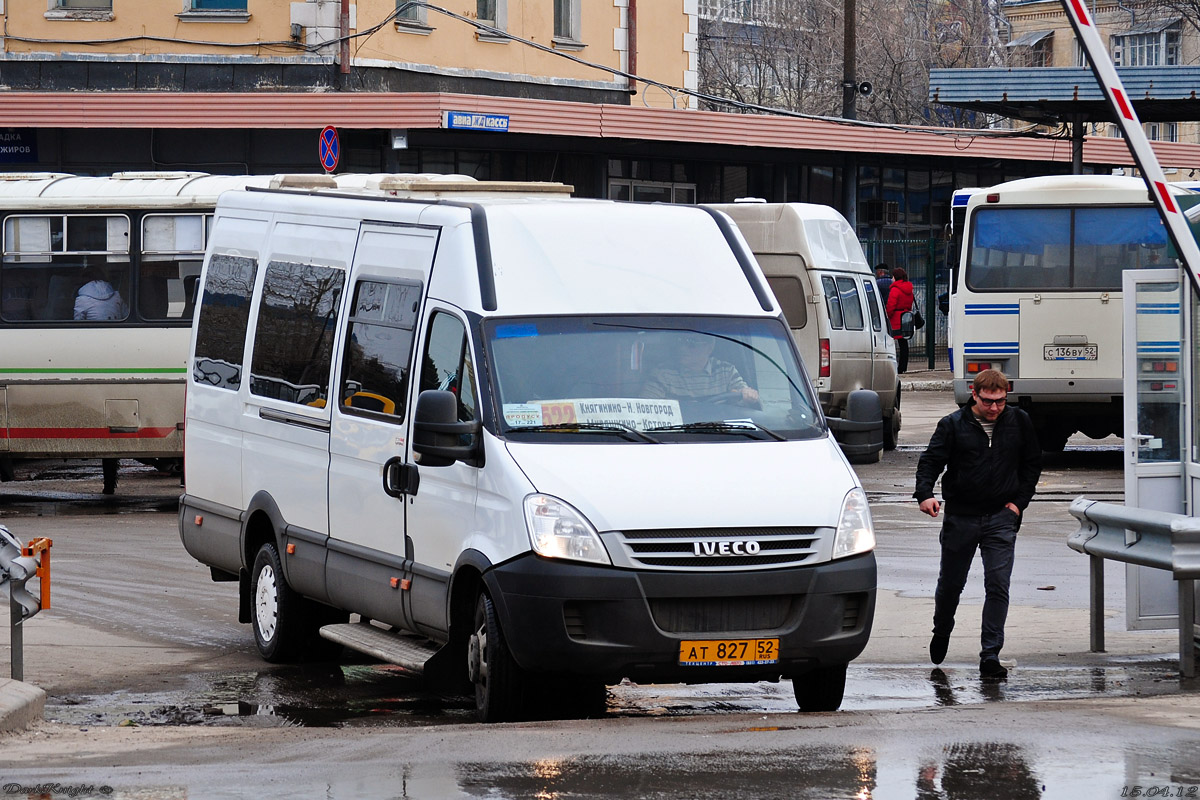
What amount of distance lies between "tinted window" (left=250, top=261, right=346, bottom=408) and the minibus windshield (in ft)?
5.49

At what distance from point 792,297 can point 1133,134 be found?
38.4 feet

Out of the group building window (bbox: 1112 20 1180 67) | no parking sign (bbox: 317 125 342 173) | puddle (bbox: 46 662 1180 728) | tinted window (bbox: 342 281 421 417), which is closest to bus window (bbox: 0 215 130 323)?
no parking sign (bbox: 317 125 342 173)

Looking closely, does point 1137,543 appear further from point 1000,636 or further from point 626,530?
point 626,530

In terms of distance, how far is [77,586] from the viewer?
41.5ft

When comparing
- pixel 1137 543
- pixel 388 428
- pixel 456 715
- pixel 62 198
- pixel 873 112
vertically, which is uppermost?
pixel 873 112

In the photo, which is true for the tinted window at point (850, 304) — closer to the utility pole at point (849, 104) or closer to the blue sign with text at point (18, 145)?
the utility pole at point (849, 104)

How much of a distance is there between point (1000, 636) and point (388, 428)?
3.41 metres

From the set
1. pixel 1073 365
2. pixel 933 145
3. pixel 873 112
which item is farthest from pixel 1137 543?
pixel 873 112

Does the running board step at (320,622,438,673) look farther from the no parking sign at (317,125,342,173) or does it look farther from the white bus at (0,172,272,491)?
the no parking sign at (317,125,342,173)

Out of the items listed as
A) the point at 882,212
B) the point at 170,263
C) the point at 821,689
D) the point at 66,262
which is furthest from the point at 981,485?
the point at 882,212

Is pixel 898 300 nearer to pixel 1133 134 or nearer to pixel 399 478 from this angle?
pixel 1133 134

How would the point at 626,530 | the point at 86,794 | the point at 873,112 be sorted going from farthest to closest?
the point at 873,112 → the point at 626,530 → the point at 86,794

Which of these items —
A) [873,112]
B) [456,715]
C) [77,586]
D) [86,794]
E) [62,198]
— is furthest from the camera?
[873,112]

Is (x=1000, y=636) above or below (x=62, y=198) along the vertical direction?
below
